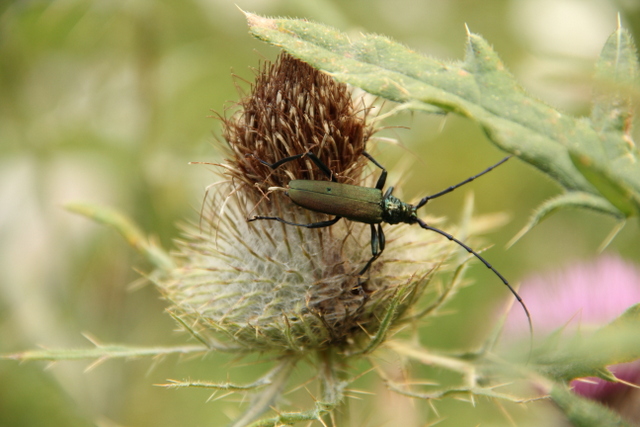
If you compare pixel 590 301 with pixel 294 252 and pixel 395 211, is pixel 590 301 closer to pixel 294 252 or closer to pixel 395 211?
pixel 395 211

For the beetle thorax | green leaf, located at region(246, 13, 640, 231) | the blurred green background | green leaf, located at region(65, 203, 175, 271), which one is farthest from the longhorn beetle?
the blurred green background

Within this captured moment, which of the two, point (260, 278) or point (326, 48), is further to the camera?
point (260, 278)

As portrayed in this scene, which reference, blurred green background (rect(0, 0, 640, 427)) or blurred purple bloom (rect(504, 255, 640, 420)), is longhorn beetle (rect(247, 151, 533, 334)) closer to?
blurred purple bloom (rect(504, 255, 640, 420))

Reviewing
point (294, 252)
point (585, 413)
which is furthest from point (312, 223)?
point (585, 413)

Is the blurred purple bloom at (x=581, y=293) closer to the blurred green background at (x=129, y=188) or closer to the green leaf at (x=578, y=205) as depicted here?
the blurred green background at (x=129, y=188)

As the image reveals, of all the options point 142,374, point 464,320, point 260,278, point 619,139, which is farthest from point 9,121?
point 619,139

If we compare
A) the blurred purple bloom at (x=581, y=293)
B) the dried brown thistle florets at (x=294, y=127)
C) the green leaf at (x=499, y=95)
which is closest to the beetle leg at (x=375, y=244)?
the dried brown thistle florets at (x=294, y=127)

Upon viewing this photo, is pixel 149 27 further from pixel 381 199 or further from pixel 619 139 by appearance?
pixel 619 139
